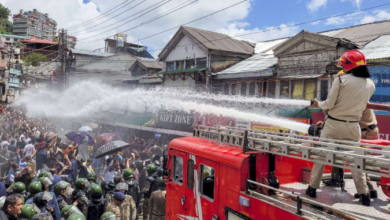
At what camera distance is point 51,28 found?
153625mm

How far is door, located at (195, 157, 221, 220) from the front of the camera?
4977mm

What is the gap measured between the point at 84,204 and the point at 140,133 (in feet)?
55.6

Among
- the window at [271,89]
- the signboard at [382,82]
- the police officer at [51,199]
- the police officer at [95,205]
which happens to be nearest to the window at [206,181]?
the police officer at [95,205]

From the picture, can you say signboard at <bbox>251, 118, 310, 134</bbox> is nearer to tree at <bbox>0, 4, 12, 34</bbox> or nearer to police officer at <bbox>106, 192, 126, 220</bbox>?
police officer at <bbox>106, 192, 126, 220</bbox>

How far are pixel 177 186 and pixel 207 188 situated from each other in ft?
3.00

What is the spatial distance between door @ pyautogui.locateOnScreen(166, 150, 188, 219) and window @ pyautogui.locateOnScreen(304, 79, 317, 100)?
10154 mm

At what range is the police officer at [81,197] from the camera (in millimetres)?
7566

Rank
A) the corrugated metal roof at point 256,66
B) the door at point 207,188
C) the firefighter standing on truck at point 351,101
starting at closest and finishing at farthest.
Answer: the firefighter standing on truck at point 351,101
the door at point 207,188
the corrugated metal roof at point 256,66

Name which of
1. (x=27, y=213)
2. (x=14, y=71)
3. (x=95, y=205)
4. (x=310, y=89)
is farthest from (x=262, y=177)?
(x=14, y=71)

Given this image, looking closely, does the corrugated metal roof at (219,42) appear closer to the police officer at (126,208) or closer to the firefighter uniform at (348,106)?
the police officer at (126,208)

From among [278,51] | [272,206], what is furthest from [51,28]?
[272,206]

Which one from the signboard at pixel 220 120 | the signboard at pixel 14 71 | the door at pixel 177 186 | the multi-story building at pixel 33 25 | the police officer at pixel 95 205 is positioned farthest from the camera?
the multi-story building at pixel 33 25

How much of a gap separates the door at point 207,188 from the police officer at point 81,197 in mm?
3588

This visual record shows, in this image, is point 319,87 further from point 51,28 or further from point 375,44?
point 51,28
